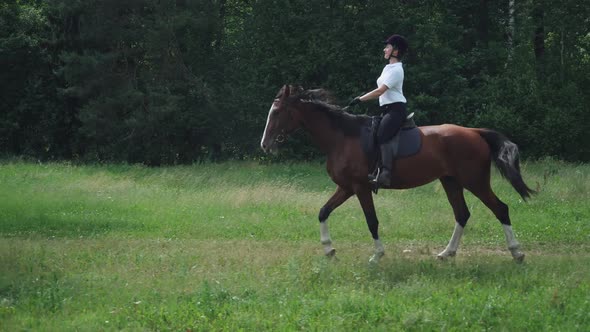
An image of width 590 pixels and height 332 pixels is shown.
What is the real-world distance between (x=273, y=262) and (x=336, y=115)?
2546mm

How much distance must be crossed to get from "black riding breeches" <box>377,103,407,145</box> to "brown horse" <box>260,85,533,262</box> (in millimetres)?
401

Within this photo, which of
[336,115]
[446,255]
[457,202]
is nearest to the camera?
[446,255]

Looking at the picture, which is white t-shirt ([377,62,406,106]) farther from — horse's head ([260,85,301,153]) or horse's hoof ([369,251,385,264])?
horse's hoof ([369,251,385,264])

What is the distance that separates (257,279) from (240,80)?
23.9 m

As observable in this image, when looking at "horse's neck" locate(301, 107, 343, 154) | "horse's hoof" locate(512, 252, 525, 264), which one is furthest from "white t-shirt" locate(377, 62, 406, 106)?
"horse's hoof" locate(512, 252, 525, 264)

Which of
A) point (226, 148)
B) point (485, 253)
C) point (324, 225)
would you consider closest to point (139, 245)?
point (324, 225)

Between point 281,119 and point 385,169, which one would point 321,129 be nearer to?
point 281,119

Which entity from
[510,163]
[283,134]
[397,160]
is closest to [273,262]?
[283,134]

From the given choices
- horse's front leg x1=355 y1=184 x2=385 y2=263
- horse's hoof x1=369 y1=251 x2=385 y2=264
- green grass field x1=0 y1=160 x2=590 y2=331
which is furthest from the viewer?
horse's front leg x1=355 y1=184 x2=385 y2=263

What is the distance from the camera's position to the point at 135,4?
1265 inches

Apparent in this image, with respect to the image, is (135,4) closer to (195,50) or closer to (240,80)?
(195,50)

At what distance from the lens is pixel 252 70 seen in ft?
106

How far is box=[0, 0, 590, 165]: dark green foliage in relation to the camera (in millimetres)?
31016

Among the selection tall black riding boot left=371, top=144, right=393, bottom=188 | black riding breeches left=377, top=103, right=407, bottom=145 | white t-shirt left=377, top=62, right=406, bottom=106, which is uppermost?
white t-shirt left=377, top=62, right=406, bottom=106
